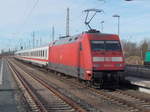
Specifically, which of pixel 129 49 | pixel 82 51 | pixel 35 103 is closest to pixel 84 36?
pixel 82 51

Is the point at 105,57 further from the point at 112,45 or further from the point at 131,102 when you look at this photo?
the point at 131,102

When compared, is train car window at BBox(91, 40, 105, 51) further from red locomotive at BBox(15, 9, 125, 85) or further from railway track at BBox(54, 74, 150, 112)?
railway track at BBox(54, 74, 150, 112)

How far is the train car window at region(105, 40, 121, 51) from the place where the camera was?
1819 centimetres

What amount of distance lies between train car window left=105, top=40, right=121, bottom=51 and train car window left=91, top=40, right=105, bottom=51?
0.25 meters

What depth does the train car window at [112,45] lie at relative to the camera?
1819 cm

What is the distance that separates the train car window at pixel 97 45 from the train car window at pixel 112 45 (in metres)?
0.25

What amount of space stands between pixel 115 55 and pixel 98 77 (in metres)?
1.87

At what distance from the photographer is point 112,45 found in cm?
1838

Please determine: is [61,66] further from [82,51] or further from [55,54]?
[82,51]

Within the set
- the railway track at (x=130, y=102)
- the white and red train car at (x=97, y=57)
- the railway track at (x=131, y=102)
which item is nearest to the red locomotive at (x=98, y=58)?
the white and red train car at (x=97, y=57)

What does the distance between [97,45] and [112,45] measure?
3.20ft

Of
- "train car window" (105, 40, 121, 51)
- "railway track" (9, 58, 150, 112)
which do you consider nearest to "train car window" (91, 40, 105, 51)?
"train car window" (105, 40, 121, 51)

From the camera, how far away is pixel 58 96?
14742 millimetres

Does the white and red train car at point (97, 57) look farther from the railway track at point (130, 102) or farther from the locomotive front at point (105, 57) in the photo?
the railway track at point (130, 102)
